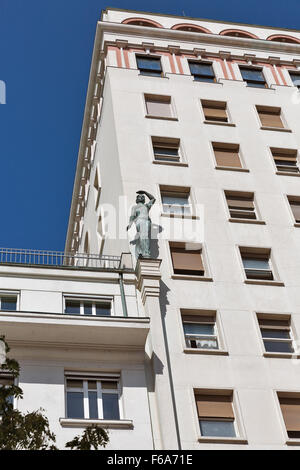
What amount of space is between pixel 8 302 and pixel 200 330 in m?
5.99

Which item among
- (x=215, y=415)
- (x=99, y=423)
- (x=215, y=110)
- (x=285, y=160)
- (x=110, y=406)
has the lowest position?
(x=99, y=423)

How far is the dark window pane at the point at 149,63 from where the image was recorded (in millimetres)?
36312

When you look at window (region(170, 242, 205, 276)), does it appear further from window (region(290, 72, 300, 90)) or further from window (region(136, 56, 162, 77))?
window (region(290, 72, 300, 90))

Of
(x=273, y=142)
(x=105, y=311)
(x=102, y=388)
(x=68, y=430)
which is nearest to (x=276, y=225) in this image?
(x=273, y=142)

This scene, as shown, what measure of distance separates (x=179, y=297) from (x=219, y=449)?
5.75 meters

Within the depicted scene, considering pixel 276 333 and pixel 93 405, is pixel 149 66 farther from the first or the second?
pixel 93 405

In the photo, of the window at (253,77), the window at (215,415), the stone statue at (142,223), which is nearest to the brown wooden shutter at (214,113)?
the window at (253,77)

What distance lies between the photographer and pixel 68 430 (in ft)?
62.4

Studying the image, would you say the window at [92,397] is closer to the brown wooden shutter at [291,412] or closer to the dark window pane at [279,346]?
the brown wooden shutter at [291,412]

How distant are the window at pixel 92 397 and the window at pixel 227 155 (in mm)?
12285

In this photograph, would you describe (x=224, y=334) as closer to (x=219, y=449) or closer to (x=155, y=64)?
(x=219, y=449)

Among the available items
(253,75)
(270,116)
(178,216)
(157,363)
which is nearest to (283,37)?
(253,75)

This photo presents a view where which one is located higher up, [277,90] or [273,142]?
[277,90]

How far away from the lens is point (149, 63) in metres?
36.8
